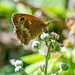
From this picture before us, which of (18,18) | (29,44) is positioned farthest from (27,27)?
(29,44)

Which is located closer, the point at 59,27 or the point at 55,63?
the point at 55,63

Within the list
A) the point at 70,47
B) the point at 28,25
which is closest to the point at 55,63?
the point at 70,47

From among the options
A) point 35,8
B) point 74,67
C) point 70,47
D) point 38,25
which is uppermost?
point 35,8

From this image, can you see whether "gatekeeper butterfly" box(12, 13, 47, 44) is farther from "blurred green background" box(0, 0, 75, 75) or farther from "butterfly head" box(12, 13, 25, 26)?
"blurred green background" box(0, 0, 75, 75)

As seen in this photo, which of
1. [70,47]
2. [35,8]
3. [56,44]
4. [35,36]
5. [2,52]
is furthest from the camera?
[2,52]

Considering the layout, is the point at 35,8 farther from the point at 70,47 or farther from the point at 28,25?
the point at 28,25

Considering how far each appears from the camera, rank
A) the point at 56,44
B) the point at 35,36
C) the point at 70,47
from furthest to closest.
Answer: the point at 70,47, the point at 35,36, the point at 56,44

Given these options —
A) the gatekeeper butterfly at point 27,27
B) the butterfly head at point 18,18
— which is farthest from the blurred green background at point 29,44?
the butterfly head at point 18,18

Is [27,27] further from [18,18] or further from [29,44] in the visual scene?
[29,44]
